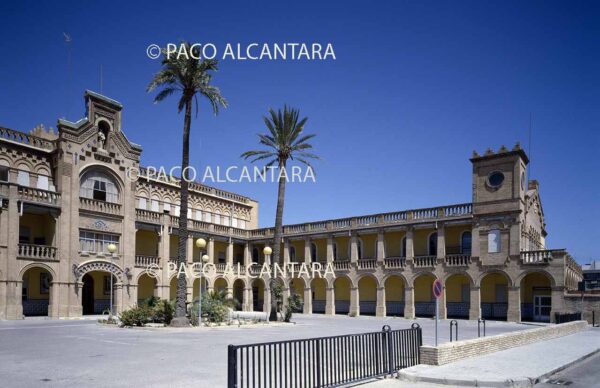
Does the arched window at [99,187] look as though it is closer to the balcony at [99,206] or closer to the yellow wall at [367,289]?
the balcony at [99,206]

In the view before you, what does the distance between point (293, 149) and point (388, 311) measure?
757 inches

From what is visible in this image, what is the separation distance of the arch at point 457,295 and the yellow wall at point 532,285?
4.19 m

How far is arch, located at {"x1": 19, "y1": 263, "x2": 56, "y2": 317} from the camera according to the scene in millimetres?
36938

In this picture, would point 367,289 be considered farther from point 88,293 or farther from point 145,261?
point 88,293

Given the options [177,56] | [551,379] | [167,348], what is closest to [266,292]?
[177,56]

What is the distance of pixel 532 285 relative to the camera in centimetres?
4053

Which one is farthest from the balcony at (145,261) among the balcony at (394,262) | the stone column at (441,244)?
the stone column at (441,244)

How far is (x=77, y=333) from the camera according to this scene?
24141mm

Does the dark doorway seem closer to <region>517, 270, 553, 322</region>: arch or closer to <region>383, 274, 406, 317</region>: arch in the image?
<region>383, 274, 406, 317</region>: arch

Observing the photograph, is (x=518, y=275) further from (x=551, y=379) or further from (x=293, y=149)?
(x=551, y=379)

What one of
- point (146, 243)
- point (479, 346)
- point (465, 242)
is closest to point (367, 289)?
point (465, 242)

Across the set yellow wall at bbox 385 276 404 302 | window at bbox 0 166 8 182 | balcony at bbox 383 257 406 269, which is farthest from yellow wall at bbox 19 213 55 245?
yellow wall at bbox 385 276 404 302

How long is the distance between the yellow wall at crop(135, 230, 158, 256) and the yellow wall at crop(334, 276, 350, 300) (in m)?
18.4

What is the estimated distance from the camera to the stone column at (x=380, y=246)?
46.1 meters
